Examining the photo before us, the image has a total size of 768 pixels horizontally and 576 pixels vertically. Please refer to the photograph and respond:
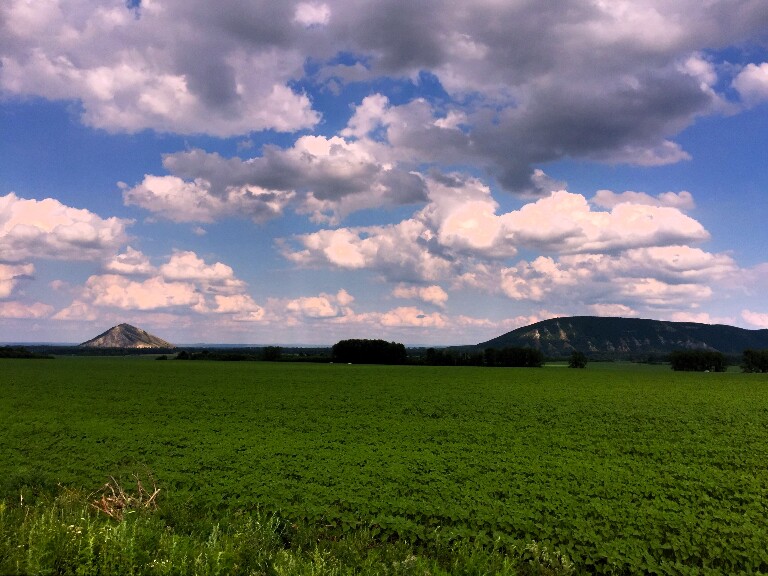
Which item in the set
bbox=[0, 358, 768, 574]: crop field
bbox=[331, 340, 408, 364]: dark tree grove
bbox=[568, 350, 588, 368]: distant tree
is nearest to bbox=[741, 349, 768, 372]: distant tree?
bbox=[568, 350, 588, 368]: distant tree

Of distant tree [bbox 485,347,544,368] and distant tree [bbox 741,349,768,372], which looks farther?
distant tree [bbox 485,347,544,368]

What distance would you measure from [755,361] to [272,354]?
4579 inches

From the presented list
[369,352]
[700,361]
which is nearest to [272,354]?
[369,352]

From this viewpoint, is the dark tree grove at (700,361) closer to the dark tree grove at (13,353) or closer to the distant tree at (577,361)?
the distant tree at (577,361)

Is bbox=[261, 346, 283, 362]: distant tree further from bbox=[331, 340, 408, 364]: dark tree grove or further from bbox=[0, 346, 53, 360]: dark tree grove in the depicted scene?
bbox=[0, 346, 53, 360]: dark tree grove

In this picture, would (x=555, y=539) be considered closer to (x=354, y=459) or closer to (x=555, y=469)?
(x=555, y=469)

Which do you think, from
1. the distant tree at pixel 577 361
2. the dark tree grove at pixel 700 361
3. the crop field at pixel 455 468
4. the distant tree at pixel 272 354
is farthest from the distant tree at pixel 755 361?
the distant tree at pixel 272 354

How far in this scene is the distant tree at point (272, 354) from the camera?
13375 centimetres

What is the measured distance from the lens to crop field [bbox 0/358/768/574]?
44.2 feet

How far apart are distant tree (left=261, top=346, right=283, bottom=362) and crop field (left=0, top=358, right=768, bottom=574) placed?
95.8 m

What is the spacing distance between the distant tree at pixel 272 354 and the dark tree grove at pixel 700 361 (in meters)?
99.7

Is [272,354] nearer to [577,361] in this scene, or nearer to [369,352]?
[369,352]

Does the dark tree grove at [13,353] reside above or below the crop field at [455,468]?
below

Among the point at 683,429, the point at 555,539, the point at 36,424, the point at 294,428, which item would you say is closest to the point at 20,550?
the point at 555,539
